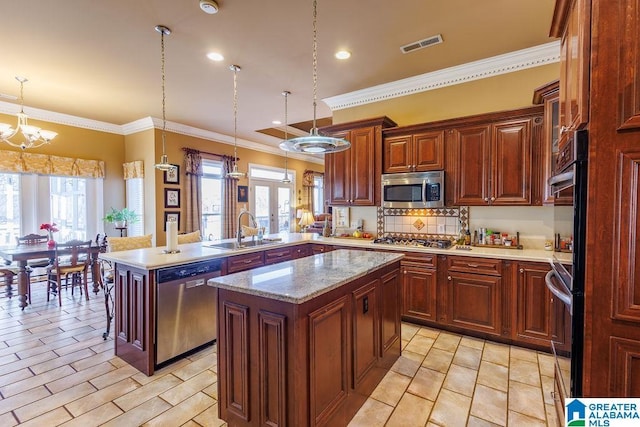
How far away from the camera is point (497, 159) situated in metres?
3.34

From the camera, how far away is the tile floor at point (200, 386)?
2.04 m

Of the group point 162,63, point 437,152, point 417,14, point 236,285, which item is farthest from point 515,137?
point 162,63

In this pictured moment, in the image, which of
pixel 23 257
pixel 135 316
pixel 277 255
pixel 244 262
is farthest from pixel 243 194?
pixel 135 316

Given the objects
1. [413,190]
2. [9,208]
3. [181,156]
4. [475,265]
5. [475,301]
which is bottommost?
[475,301]

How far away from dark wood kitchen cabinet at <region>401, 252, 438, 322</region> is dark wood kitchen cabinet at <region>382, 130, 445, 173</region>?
3.70 ft

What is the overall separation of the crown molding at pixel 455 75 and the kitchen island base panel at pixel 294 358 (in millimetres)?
3097

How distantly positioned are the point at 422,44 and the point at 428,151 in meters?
1.19

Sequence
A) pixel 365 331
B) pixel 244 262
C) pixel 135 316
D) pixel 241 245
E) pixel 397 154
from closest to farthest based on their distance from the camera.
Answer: pixel 365 331 < pixel 135 316 < pixel 244 262 < pixel 241 245 < pixel 397 154

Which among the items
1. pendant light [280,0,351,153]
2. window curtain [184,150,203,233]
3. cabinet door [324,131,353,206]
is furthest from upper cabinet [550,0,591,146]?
window curtain [184,150,203,233]

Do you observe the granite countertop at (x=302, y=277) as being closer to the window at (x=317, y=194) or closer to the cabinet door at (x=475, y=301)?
the cabinet door at (x=475, y=301)

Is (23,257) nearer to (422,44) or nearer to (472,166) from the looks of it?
(422,44)

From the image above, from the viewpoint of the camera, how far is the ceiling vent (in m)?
3.08

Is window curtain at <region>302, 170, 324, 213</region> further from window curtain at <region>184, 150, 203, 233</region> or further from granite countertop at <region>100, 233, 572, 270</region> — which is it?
granite countertop at <region>100, 233, 572, 270</region>

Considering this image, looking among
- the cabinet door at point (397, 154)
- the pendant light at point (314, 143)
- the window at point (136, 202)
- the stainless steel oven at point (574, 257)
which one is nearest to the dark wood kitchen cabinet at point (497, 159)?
the cabinet door at point (397, 154)
